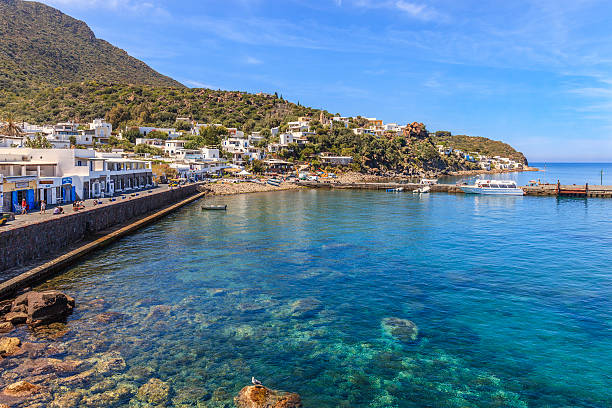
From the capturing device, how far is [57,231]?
29562 mm

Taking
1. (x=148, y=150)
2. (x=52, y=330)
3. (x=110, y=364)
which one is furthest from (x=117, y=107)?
(x=110, y=364)

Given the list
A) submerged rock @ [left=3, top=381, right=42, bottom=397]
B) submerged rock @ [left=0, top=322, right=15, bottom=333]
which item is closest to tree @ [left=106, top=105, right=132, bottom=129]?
submerged rock @ [left=0, top=322, right=15, bottom=333]

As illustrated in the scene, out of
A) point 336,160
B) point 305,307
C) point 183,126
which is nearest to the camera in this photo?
point 305,307

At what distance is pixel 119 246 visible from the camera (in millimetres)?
35469

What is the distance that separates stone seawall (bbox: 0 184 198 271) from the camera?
23984 mm

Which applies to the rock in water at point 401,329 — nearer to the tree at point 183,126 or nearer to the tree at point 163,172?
the tree at point 163,172

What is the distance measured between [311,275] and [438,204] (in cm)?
5445

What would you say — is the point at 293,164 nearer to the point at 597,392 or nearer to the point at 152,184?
the point at 152,184

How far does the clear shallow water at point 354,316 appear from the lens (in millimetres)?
14227

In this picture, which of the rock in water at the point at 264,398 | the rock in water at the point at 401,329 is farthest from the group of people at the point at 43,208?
the rock in water at the point at 401,329

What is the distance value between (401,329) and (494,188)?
3455 inches

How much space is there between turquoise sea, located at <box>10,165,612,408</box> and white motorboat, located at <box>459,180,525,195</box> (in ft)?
181

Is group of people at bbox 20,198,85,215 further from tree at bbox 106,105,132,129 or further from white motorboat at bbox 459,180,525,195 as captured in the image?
tree at bbox 106,105,132,129

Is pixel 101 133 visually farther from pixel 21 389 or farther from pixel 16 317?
pixel 21 389
